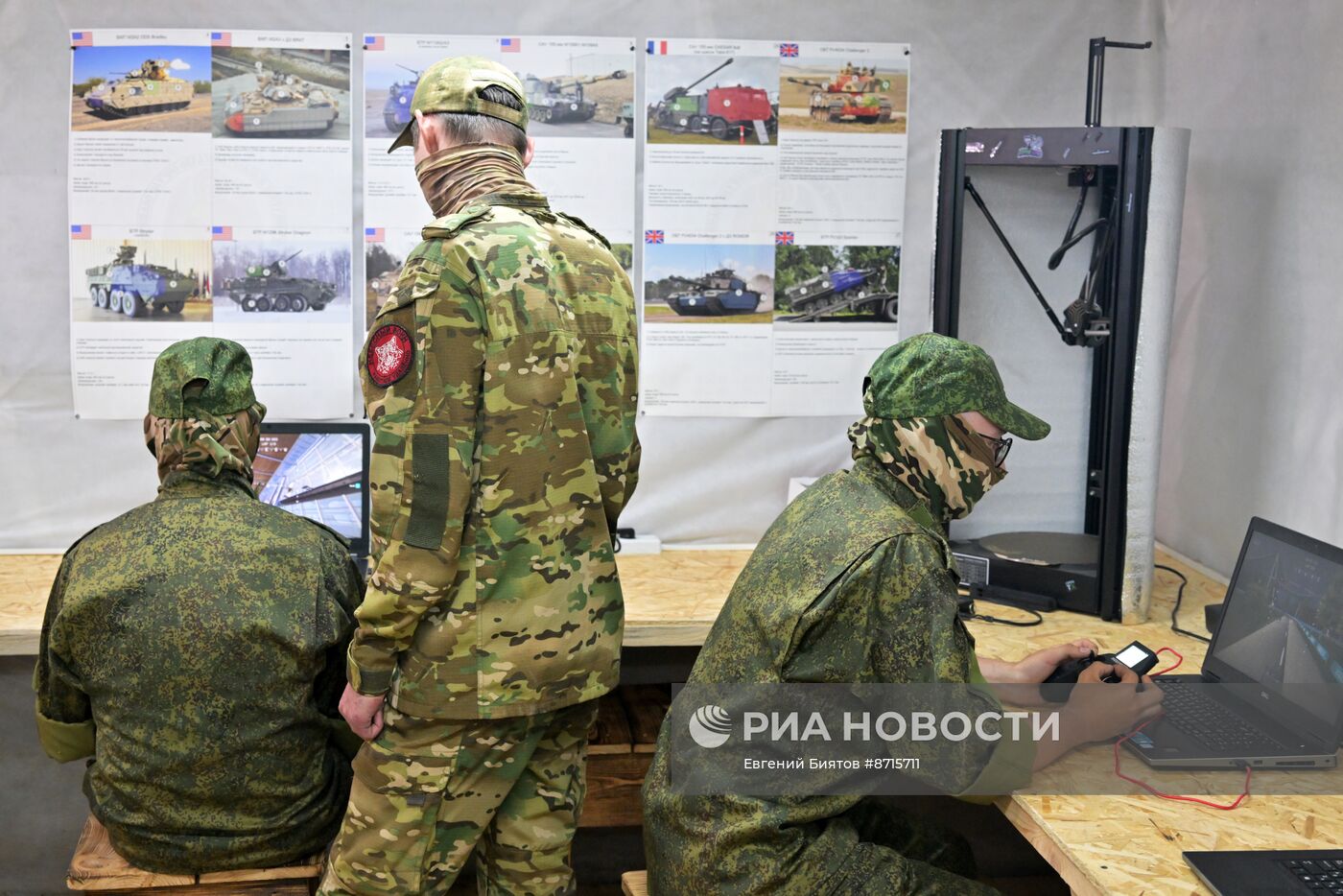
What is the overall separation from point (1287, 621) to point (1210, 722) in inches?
8.2

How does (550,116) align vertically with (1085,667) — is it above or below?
above

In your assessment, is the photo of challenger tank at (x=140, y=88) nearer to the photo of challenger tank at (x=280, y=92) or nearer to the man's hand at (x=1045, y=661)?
the photo of challenger tank at (x=280, y=92)

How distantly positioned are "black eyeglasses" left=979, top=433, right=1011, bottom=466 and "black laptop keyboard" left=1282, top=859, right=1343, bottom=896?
657 mm

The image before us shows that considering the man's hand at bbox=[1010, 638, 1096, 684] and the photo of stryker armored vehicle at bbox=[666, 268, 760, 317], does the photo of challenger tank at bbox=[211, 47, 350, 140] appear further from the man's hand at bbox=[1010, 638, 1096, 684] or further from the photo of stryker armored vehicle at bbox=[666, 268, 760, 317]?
the man's hand at bbox=[1010, 638, 1096, 684]

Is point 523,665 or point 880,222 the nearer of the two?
point 523,665

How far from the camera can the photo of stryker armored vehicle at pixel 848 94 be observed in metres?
2.99

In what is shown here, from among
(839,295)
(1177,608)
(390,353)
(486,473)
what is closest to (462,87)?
(390,353)

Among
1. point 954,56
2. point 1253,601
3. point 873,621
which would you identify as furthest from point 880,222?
point 873,621

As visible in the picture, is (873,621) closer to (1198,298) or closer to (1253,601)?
(1253,601)

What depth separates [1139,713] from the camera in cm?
192

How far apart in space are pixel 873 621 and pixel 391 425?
0.72 meters

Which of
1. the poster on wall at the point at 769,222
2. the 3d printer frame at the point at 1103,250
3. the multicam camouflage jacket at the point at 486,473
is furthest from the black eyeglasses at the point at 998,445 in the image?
the poster on wall at the point at 769,222

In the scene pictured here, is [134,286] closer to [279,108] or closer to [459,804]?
[279,108]

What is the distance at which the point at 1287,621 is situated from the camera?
6.45ft
